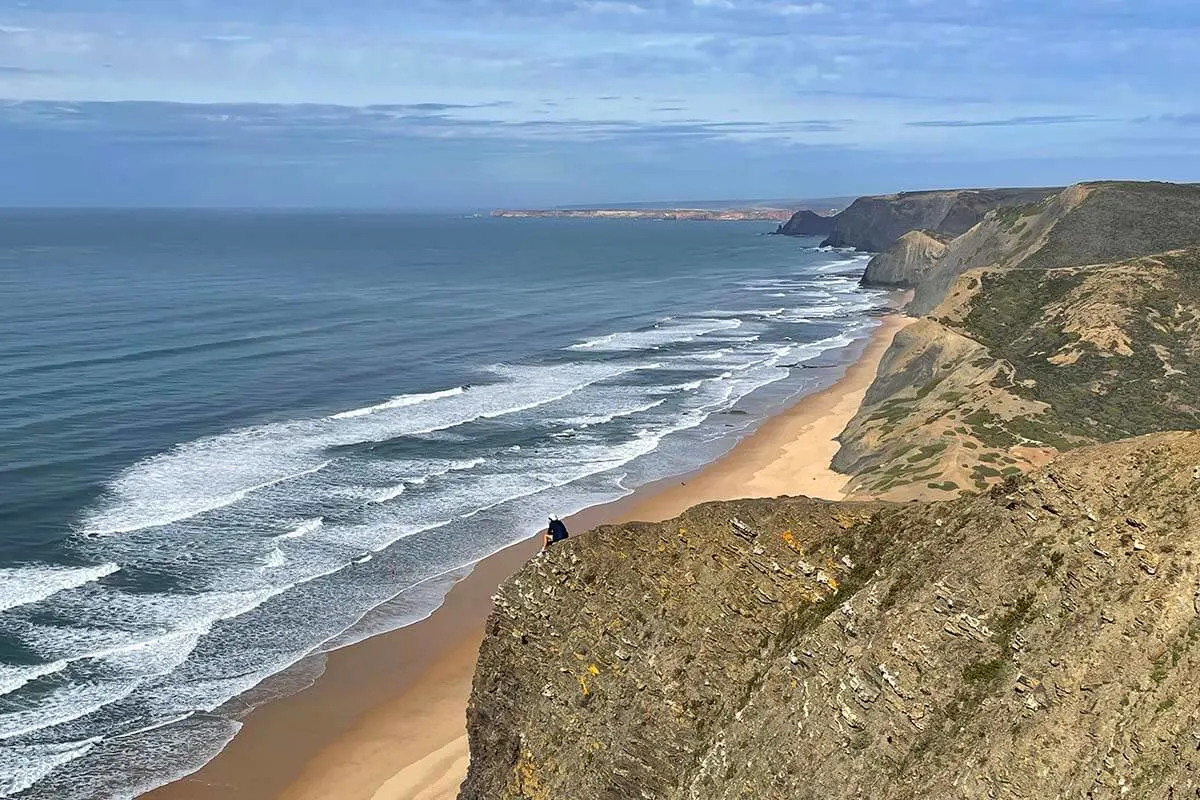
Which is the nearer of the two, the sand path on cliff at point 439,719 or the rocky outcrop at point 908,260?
the sand path on cliff at point 439,719

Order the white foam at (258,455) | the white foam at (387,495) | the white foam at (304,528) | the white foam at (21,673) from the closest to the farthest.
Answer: the white foam at (21,673)
the white foam at (304,528)
the white foam at (258,455)
the white foam at (387,495)

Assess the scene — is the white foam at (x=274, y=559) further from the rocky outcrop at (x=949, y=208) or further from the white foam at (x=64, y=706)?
the rocky outcrop at (x=949, y=208)

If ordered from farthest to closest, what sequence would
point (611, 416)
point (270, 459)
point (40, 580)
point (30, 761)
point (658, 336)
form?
point (658, 336), point (611, 416), point (270, 459), point (40, 580), point (30, 761)

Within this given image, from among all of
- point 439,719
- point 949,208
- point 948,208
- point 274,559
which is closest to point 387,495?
point 274,559

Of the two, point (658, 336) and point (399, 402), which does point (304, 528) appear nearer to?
point (399, 402)

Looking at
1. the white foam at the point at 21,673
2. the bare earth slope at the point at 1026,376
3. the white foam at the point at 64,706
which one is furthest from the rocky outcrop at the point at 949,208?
the white foam at the point at 21,673
